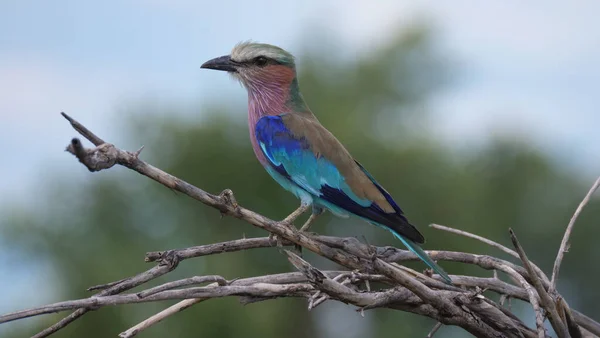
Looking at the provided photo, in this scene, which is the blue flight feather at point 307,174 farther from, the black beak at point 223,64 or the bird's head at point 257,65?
the black beak at point 223,64

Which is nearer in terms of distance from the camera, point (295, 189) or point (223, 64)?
point (295, 189)

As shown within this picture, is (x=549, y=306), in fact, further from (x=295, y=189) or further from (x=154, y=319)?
(x=295, y=189)

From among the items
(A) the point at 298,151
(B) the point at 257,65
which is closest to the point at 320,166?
(A) the point at 298,151

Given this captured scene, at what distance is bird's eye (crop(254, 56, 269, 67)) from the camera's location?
17.1ft

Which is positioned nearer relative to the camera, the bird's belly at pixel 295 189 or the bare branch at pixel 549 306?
the bare branch at pixel 549 306

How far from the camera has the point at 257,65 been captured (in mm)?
5219

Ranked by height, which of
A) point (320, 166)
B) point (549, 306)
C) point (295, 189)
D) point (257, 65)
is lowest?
point (549, 306)

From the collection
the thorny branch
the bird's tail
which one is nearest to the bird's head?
the bird's tail

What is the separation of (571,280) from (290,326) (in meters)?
11.5

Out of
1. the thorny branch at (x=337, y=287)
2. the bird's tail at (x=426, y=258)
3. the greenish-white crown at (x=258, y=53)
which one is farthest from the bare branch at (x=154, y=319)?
the greenish-white crown at (x=258, y=53)

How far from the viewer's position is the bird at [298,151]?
4168mm

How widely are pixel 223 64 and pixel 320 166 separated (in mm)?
1101

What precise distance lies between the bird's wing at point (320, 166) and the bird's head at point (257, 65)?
334mm

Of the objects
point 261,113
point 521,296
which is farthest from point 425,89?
A: point 521,296
